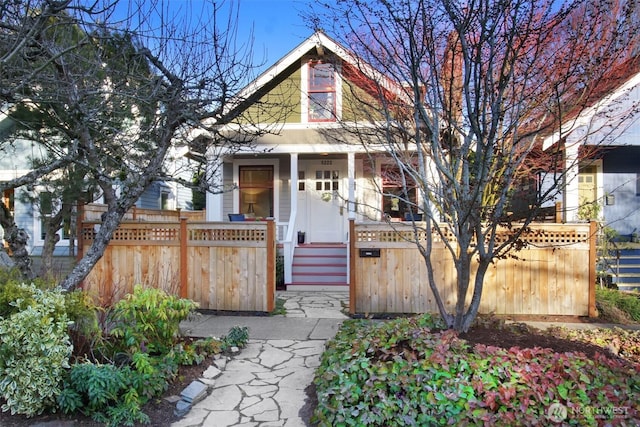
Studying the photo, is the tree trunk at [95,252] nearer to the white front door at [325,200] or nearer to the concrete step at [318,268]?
the concrete step at [318,268]

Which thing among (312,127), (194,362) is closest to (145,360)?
(194,362)

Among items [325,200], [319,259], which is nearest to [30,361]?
[319,259]

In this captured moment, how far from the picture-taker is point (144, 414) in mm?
3457

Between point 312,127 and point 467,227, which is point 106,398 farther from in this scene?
point 312,127

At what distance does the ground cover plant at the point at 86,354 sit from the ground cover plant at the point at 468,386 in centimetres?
152

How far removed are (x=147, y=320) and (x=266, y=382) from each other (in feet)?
4.46

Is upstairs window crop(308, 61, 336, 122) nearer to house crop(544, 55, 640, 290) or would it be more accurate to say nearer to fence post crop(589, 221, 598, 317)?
house crop(544, 55, 640, 290)

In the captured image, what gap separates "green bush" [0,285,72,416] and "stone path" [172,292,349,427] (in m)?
1.04

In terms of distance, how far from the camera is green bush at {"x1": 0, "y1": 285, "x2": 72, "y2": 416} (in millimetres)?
3277

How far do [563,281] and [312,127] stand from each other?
255 inches

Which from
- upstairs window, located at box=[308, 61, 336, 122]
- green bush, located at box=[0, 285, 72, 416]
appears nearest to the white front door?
upstairs window, located at box=[308, 61, 336, 122]

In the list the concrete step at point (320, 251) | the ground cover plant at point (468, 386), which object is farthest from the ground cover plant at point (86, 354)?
the concrete step at point (320, 251)

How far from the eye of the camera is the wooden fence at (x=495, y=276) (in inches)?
252

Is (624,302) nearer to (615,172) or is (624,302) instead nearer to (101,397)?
(615,172)
